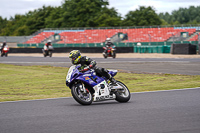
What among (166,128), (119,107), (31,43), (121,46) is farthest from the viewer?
(31,43)

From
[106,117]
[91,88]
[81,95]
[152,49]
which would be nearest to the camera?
[106,117]

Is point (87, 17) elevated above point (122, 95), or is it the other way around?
point (87, 17)

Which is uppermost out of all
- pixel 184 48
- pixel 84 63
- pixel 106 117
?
pixel 84 63

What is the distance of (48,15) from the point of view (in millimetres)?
97188

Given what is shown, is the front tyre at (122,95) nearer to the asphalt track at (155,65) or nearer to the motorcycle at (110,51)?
the asphalt track at (155,65)

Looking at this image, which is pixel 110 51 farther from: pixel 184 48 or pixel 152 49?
pixel 152 49

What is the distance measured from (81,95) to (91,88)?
0.37 metres

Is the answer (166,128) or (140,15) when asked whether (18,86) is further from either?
(140,15)

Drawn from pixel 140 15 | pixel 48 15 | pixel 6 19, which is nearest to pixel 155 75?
pixel 140 15

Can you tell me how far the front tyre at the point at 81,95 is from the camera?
7.91 meters

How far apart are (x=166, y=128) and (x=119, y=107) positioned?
7.83 ft

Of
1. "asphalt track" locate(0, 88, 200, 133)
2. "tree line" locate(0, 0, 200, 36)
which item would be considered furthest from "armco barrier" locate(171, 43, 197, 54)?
"tree line" locate(0, 0, 200, 36)

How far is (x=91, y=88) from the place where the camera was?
27.2 ft

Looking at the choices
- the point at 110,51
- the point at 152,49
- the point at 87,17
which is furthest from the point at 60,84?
the point at 87,17
